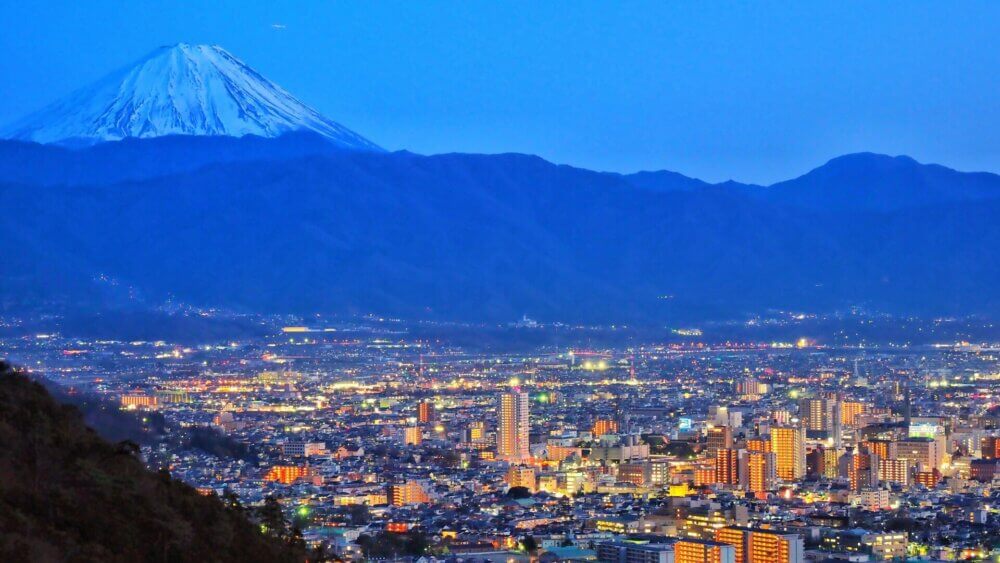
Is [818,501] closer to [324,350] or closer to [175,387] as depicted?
[175,387]

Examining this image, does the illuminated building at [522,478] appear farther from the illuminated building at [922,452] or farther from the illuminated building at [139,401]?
the illuminated building at [922,452]

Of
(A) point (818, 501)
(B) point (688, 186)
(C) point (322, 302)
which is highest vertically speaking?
(B) point (688, 186)

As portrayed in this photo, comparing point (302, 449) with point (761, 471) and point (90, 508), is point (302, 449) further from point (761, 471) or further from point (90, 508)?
point (90, 508)

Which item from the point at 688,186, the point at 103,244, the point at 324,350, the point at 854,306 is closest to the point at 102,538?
the point at 324,350

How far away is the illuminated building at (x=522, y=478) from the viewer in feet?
123

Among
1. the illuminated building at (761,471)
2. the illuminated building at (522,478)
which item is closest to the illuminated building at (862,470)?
the illuminated building at (761,471)

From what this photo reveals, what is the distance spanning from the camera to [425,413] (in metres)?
50.0

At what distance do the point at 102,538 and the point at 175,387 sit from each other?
34832 mm

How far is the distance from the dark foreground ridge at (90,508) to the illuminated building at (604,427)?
1431 inches

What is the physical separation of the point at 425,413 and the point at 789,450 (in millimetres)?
10400

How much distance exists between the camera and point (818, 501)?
35844mm

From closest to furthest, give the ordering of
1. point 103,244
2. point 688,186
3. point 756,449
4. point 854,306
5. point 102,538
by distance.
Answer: point 102,538 → point 756,449 → point 103,244 → point 854,306 → point 688,186

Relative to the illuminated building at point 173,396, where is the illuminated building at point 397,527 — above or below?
below

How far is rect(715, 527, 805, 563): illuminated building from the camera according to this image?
26000 mm
